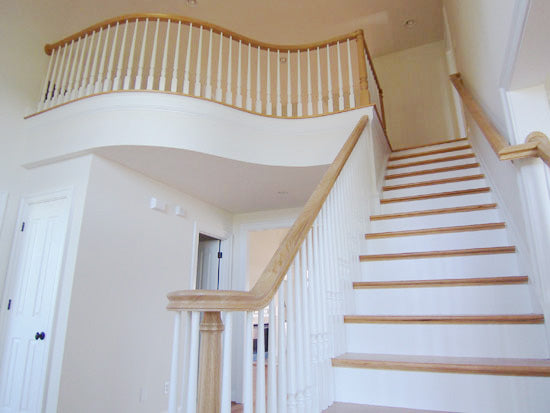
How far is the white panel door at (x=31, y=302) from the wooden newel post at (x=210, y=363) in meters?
2.50

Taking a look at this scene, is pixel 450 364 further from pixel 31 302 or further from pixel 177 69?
pixel 177 69

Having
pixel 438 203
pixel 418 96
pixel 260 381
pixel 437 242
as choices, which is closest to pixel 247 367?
pixel 260 381

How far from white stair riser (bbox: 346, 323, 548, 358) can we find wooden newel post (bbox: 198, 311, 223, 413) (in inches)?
41.0

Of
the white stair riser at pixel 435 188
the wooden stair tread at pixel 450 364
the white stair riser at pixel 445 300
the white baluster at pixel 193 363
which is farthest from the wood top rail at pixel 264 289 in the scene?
the white stair riser at pixel 435 188

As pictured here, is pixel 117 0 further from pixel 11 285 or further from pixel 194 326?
pixel 194 326

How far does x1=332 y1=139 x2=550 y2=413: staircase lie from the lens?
4.46 ft

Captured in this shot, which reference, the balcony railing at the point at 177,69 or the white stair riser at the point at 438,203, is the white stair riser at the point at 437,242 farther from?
the balcony railing at the point at 177,69

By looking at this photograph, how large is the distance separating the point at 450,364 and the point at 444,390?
104 millimetres

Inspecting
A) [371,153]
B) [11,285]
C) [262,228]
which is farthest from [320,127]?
[11,285]

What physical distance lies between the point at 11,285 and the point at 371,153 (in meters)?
3.42

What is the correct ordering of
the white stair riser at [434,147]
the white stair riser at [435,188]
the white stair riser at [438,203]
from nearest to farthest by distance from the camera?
the white stair riser at [438,203] < the white stair riser at [435,188] < the white stair riser at [434,147]

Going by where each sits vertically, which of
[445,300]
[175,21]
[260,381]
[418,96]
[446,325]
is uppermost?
[418,96]

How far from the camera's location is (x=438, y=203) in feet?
9.52

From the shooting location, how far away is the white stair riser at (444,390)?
1.30 meters
